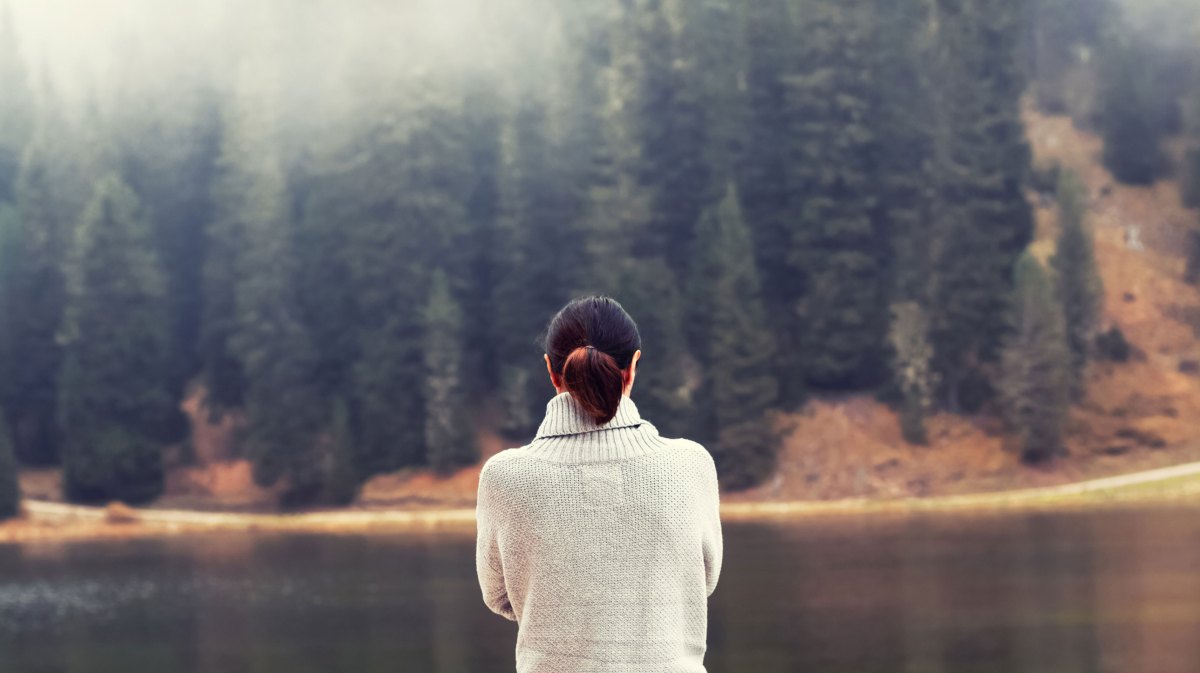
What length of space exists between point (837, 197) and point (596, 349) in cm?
4401

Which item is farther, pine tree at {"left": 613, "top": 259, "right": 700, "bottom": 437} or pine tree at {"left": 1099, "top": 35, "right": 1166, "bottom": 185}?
pine tree at {"left": 1099, "top": 35, "right": 1166, "bottom": 185}

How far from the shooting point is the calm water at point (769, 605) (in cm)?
1744

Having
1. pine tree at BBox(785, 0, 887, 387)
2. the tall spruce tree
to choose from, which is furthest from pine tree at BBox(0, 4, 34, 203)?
the tall spruce tree

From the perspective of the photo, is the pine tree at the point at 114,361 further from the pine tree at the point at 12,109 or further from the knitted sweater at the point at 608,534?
the knitted sweater at the point at 608,534

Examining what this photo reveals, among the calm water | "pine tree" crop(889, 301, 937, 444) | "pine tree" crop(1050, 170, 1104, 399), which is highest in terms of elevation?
"pine tree" crop(1050, 170, 1104, 399)

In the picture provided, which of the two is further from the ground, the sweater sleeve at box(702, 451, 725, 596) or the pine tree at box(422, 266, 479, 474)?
the sweater sleeve at box(702, 451, 725, 596)

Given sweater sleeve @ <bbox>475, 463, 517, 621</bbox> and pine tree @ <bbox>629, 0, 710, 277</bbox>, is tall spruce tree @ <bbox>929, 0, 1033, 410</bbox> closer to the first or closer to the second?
pine tree @ <bbox>629, 0, 710, 277</bbox>

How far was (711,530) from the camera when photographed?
3.17 meters

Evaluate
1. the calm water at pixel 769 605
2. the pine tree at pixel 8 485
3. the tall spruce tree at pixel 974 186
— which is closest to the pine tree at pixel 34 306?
the pine tree at pixel 8 485

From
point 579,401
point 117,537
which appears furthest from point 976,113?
point 579,401

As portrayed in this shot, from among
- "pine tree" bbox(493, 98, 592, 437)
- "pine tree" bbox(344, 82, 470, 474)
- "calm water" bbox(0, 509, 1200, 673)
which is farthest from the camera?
"pine tree" bbox(493, 98, 592, 437)

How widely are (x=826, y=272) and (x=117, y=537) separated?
20769mm

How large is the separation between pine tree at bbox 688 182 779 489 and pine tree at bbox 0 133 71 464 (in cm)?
2109

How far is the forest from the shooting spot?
44031mm
